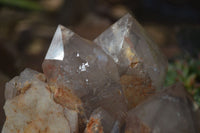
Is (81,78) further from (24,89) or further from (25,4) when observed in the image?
(25,4)

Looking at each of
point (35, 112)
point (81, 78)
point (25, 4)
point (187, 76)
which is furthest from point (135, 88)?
point (25, 4)

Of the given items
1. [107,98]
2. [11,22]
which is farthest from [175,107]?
[11,22]

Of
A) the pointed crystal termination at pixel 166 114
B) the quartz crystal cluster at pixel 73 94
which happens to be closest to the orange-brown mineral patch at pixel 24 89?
the quartz crystal cluster at pixel 73 94

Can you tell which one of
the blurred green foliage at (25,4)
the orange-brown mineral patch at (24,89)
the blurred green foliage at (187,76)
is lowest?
the blurred green foliage at (187,76)

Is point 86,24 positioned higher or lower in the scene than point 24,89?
lower

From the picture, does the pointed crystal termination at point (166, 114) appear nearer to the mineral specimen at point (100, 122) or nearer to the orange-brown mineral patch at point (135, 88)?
the mineral specimen at point (100, 122)

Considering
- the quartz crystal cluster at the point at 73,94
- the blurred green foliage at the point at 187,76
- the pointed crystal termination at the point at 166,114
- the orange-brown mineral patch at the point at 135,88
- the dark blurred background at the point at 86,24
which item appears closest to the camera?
the pointed crystal termination at the point at 166,114

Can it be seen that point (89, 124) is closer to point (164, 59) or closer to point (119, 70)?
point (119, 70)
